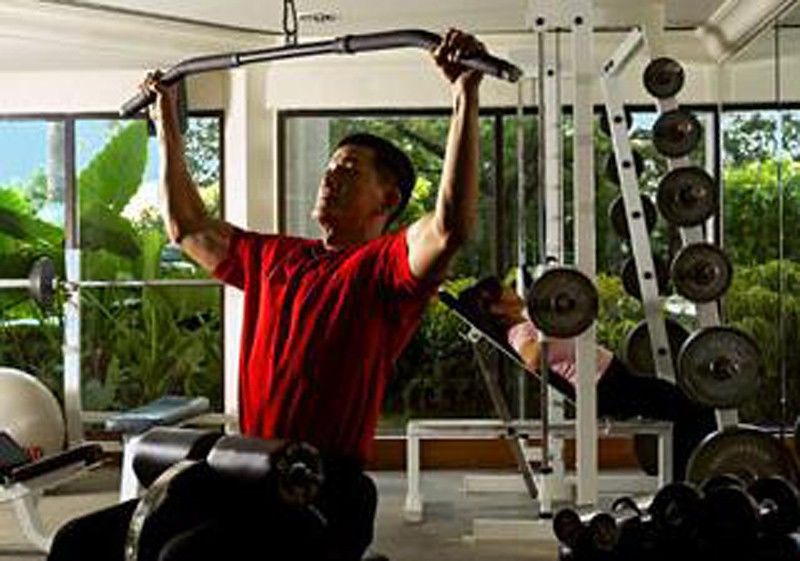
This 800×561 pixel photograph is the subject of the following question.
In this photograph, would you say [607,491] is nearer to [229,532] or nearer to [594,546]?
[594,546]

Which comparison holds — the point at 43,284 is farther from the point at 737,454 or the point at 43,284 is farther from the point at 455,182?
the point at 455,182

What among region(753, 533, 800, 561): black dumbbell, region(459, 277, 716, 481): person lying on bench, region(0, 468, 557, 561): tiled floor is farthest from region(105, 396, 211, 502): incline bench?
region(753, 533, 800, 561): black dumbbell

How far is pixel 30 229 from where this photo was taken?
6672 millimetres

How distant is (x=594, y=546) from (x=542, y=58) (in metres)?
1.87

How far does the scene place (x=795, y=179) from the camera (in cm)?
555

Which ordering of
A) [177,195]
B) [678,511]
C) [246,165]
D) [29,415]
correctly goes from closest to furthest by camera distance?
[177,195]
[678,511]
[29,415]
[246,165]

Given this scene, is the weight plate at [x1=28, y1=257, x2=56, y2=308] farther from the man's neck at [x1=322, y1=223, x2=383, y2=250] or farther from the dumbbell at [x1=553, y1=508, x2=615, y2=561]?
the man's neck at [x1=322, y1=223, x2=383, y2=250]

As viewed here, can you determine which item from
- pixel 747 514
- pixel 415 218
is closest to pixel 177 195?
pixel 747 514

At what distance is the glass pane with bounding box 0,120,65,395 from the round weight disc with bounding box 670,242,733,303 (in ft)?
12.2

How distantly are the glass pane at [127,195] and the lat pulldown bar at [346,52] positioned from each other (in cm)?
431

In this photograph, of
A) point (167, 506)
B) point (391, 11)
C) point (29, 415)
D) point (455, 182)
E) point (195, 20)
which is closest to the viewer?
point (167, 506)

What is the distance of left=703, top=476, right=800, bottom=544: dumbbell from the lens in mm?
2861

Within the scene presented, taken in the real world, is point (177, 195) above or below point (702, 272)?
above

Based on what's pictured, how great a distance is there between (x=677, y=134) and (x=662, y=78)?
23 cm
